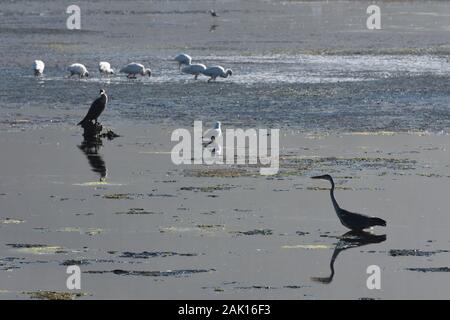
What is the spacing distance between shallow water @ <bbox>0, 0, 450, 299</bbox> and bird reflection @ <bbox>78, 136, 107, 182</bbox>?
3.8 inches

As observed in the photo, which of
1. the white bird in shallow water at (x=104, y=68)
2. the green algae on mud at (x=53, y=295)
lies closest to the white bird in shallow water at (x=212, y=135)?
the green algae on mud at (x=53, y=295)

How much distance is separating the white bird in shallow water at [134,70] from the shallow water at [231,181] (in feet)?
1.02

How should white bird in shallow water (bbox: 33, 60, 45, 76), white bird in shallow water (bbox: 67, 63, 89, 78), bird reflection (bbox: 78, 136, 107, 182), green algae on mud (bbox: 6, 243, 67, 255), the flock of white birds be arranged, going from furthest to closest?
white bird in shallow water (bbox: 33, 60, 45, 76) → white bird in shallow water (bbox: 67, 63, 89, 78) → the flock of white birds → bird reflection (bbox: 78, 136, 107, 182) → green algae on mud (bbox: 6, 243, 67, 255)

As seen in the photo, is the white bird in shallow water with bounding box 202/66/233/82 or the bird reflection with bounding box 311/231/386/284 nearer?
the bird reflection with bounding box 311/231/386/284

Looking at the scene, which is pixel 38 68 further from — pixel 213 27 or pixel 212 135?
pixel 213 27

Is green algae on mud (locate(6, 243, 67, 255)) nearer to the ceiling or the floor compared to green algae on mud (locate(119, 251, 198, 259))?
nearer to the ceiling

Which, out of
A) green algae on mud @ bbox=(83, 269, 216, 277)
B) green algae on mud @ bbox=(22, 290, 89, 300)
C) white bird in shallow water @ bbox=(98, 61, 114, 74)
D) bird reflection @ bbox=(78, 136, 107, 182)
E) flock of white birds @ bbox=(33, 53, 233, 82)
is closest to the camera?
green algae on mud @ bbox=(22, 290, 89, 300)

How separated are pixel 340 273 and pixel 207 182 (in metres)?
6.63

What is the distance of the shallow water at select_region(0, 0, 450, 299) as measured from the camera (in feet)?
53.2

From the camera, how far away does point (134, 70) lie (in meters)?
39.4

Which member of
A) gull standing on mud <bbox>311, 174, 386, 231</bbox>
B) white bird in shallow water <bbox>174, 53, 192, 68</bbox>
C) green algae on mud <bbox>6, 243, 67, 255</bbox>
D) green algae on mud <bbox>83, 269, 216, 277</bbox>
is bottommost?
green algae on mud <bbox>83, 269, 216, 277</bbox>

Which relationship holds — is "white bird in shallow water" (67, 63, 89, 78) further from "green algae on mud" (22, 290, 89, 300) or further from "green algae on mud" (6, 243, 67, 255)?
"green algae on mud" (22, 290, 89, 300)

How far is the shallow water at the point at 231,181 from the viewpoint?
16.2 m

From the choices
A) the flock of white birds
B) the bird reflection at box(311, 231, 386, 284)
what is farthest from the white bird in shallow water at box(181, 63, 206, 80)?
the bird reflection at box(311, 231, 386, 284)
